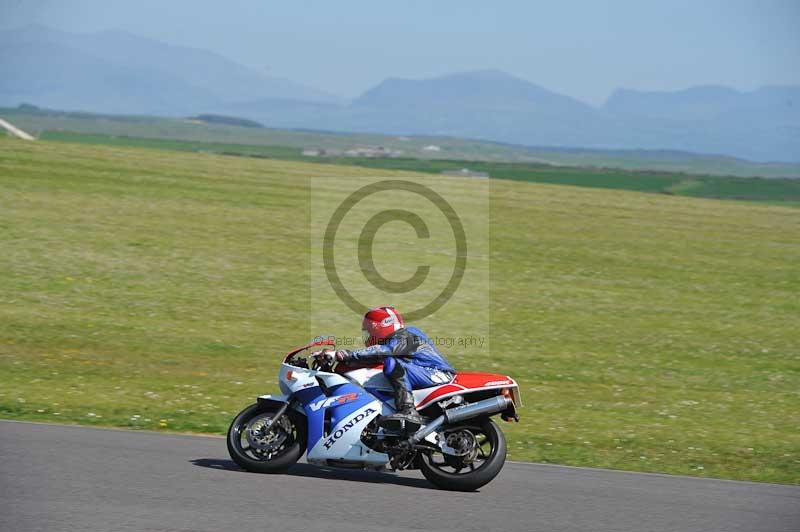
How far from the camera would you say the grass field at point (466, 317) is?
1270 cm

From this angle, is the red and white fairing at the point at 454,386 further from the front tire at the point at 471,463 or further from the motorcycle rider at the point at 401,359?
the front tire at the point at 471,463

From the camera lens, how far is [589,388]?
51.1 feet

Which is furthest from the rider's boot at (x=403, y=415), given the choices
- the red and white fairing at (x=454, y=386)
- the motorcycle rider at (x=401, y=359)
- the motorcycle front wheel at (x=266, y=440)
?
the motorcycle front wheel at (x=266, y=440)

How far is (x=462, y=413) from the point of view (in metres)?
9.15

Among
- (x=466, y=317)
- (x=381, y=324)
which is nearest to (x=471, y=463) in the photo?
(x=381, y=324)

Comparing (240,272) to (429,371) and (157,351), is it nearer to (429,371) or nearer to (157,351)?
(157,351)

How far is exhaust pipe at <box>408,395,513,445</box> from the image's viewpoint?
30.0 feet

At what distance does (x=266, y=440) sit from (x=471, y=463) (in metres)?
1.85

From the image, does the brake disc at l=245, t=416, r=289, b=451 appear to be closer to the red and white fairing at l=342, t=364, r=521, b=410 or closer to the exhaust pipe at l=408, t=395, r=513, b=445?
the red and white fairing at l=342, t=364, r=521, b=410

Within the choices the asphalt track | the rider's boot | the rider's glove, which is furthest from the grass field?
the rider's glove

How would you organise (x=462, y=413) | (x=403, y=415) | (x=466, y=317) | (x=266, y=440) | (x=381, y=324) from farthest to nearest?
(x=466, y=317) < (x=381, y=324) < (x=266, y=440) < (x=403, y=415) < (x=462, y=413)

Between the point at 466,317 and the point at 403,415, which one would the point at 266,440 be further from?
the point at 466,317

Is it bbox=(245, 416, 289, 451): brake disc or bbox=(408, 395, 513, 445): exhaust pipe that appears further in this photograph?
bbox=(245, 416, 289, 451): brake disc

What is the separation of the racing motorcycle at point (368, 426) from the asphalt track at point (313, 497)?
0.19 meters
